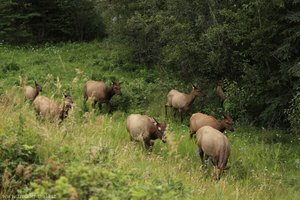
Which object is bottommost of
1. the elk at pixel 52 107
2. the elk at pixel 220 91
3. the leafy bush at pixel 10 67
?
the leafy bush at pixel 10 67

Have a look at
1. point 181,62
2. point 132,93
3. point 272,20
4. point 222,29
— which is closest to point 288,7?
point 272,20

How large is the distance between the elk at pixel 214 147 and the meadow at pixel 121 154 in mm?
343

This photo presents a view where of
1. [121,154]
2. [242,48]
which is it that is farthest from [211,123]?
[121,154]

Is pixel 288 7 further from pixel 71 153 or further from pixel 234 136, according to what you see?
pixel 71 153

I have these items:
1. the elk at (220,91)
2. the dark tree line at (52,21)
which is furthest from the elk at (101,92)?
the dark tree line at (52,21)

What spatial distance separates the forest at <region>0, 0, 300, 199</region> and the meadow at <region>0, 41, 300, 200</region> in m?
0.03

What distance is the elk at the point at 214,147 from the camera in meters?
11.5

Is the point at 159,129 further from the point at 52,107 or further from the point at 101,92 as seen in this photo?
the point at 101,92

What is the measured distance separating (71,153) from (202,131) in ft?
19.9

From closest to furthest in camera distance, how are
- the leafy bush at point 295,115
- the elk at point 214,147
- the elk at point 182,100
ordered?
the elk at point 214,147
the leafy bush at point 295,115
the elk at point 182,100

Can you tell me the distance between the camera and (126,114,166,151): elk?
1252 cm

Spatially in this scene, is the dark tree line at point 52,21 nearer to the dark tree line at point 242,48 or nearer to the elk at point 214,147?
the dark tree line at point 242,48

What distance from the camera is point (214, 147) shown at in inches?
459

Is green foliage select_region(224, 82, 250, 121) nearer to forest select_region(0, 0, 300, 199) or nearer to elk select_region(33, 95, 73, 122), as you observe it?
forest select_region(0, 0, 300, 199)
